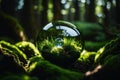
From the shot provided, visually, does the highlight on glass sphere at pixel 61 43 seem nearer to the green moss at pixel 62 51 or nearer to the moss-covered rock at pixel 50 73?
the green moss at pixel 62 51

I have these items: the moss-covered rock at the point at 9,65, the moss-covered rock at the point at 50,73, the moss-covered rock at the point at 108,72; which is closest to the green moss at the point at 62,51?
the moss-covered rock at the point at 50,73

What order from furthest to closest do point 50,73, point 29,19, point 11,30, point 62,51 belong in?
point 29,19
point 11,30
point 62,51
point 50,73

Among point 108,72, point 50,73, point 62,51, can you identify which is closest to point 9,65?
point 50,73

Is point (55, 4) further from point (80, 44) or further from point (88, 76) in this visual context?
point (88, 76)

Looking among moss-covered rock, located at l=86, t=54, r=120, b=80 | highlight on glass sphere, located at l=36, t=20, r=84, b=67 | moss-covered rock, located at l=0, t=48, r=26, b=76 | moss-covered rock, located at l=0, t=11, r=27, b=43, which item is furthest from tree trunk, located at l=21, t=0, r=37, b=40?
moss-covered rock, located at l=86, t=54, r=120, b=80

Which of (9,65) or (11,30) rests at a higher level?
(11,30)

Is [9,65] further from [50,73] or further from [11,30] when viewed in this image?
[11,30]

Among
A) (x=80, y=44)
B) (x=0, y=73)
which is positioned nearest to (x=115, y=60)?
(x=80, y=44)

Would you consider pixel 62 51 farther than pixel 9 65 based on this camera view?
Yes
